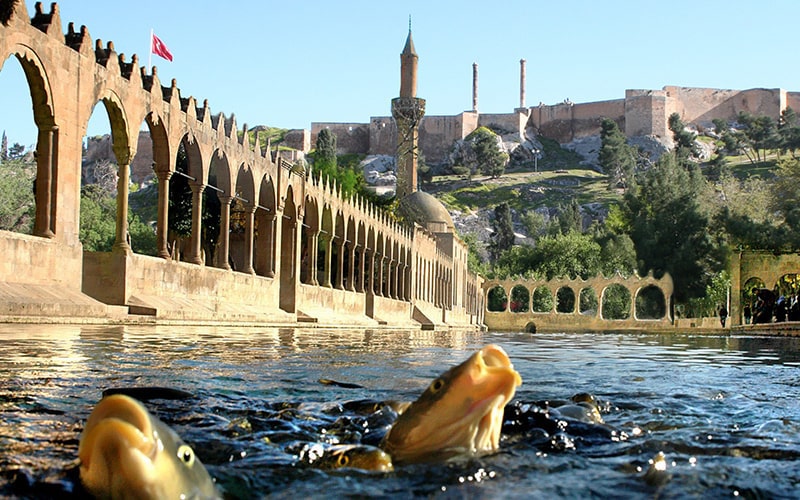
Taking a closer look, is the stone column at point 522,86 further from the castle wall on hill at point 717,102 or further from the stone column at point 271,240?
the stone column at point 271,240

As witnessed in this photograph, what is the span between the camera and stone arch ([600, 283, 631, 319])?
79688 mm

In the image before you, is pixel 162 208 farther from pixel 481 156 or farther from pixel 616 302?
pixel 481 156

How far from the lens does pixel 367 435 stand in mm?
3910

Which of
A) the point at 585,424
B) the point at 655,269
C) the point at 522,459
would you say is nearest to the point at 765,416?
the point at 585,424

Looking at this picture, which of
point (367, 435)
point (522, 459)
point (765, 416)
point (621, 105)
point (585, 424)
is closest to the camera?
point (522, 459)

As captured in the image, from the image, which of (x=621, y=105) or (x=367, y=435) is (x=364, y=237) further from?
(x=621, y=105)

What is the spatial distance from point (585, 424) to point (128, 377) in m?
3.05

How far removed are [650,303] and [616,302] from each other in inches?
113

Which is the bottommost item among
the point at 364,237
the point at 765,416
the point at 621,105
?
the point at 765,416

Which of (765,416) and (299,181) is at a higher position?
(299,181)

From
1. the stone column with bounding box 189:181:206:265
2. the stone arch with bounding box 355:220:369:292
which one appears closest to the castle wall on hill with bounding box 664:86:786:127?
the stone arch with bounding box 355:220:369:292

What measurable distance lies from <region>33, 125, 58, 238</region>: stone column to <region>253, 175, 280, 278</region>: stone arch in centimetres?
1094

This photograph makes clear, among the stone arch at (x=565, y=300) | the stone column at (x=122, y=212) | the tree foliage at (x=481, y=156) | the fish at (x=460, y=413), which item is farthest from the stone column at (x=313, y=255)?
the tree foliage at (x=481, y=156)

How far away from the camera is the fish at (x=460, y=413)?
3146mm
